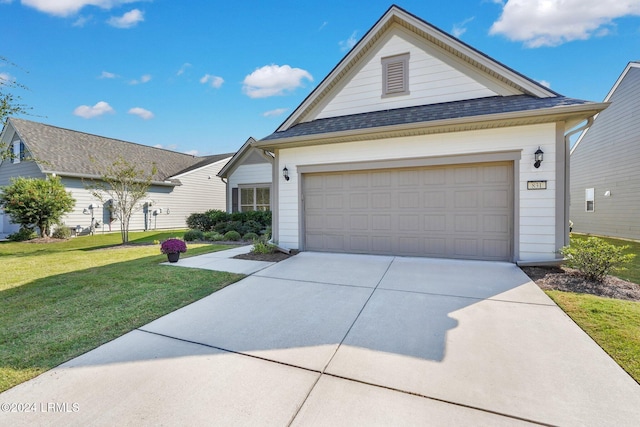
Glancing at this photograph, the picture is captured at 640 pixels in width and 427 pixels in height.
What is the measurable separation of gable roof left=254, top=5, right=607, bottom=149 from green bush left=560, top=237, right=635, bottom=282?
98.2 inches

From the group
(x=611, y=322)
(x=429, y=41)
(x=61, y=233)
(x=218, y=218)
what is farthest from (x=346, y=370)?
(x=61, y=233)

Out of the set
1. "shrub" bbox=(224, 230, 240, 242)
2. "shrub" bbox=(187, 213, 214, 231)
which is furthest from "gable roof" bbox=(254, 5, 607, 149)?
"shrub" bbox=(187, 213, 214, 231)

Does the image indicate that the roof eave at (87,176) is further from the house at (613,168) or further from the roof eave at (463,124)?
the house at (613,168)

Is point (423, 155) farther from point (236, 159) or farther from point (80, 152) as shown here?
point (80, 152)

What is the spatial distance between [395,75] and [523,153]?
3.87 m

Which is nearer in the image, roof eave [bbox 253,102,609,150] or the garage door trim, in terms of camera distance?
roof eave [bbox 253,102,609,150]

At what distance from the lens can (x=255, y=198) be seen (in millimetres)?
15273

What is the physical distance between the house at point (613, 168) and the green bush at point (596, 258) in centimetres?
935

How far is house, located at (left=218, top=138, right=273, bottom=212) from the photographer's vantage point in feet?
49.2

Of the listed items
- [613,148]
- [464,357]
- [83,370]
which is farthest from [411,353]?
[613,148]

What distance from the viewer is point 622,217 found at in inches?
449

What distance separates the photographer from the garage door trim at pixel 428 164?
5.91m

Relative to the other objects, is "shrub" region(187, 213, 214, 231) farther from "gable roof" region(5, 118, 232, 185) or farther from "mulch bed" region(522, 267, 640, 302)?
"mulch bed" region(522, 267, 640, 302)

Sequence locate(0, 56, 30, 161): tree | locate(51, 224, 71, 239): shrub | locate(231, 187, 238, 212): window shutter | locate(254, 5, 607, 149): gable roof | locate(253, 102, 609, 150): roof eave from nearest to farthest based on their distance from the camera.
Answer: locate(253, 102, 609, 150): roof eave
locate(254, 5, 607, 149): gable roof
locate(0, 56, 30, 161): tree
locate(51, 224, 71, 239): shrub
locate(231, 187, 238, 212): window shutter
